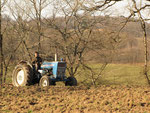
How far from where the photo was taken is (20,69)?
10773mm

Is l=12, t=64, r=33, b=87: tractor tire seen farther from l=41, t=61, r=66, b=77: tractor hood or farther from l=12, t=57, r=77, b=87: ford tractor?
l=41, t=61, r=66, b=77: tractor hood

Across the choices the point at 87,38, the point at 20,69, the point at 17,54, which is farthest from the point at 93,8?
the point at 17,54

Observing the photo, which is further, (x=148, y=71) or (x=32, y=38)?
(x=32, y=38)

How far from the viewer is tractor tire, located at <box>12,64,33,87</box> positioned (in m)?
9.65

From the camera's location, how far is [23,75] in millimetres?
10414

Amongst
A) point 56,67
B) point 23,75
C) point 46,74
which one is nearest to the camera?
point 56,67

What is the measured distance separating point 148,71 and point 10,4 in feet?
41.3

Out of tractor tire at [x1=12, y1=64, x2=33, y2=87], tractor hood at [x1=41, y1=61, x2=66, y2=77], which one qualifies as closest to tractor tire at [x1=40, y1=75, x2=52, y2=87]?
tractor hood at [x1=41, y1=61, x2=66, y2=77]

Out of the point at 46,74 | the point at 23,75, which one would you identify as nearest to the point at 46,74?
Result: the point at 46,74

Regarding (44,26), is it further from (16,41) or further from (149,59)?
(149,59)

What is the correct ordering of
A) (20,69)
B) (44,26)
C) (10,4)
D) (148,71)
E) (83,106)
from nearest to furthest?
(83,106)
(148,71)
(20,69)
(44,26)
(10,4)

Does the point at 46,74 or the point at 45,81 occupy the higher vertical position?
the point at 46,74

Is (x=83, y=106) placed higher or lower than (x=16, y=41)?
lower

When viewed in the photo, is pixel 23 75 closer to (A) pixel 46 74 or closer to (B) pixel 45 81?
(A) pixel 46 74
